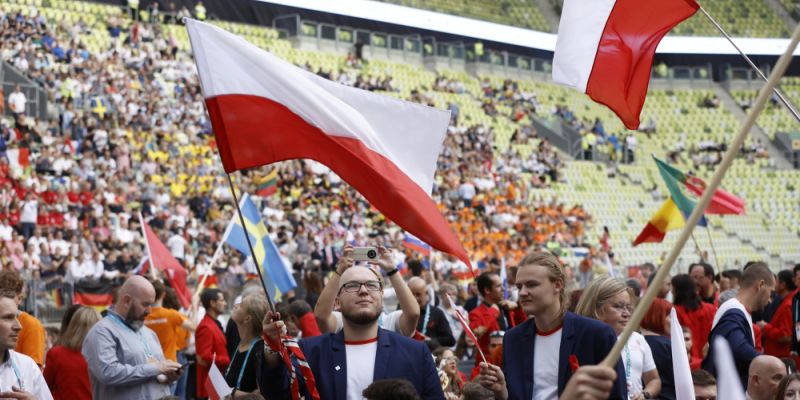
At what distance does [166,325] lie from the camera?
9.66 meters

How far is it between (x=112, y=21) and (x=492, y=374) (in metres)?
25.8

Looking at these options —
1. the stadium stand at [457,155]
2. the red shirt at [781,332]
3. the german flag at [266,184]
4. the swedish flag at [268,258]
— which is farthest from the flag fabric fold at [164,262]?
the german flag at [266,184]

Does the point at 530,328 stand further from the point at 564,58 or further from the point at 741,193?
the point at 741,193

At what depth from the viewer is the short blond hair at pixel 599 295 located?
5.92 meters

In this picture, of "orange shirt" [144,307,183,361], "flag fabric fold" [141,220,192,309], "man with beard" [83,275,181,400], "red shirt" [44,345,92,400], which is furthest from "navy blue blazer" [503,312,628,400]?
"flag fabric fold" [141,220,192,309]

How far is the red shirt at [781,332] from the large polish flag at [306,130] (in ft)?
12.0

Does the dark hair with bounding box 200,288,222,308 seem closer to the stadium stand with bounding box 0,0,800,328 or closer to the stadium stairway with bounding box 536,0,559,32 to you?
the stadium stand with bounding box 0,0,800,328

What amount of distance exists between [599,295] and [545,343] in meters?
1.05

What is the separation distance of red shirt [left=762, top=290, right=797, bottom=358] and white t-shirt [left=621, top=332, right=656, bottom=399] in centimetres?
260

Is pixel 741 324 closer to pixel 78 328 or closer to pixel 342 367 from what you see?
pixel 342 367

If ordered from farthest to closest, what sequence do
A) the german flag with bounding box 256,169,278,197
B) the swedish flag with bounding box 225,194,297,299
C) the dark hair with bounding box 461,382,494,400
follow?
the german flag with bounding box 256,169,278,197
the swedish flag with bounding box 225,194,297,299
the dark hair with bounding box 461,382,494,400

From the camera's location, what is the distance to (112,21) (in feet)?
96.4

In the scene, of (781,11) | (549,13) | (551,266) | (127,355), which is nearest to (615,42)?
(551,266)

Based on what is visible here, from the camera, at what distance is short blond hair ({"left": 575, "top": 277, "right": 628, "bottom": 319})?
5.92m
